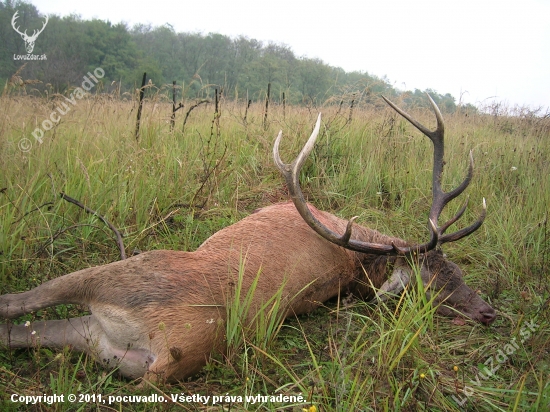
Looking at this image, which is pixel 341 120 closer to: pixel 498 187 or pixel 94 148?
pixel 498 187

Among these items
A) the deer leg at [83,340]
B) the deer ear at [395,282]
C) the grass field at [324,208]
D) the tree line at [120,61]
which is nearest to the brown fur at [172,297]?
the deer leg at [83,340]

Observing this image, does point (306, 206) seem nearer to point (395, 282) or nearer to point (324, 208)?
point (395, 282)

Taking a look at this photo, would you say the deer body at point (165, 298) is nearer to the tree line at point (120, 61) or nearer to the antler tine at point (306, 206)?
the antler tine at point (306, 206)

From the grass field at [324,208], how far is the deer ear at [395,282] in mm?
105

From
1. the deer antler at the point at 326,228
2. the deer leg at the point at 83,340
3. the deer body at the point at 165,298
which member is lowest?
the deer leg at the point at 83,340

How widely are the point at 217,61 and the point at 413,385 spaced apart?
Answer: 142 ft

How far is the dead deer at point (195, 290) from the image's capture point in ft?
6.91

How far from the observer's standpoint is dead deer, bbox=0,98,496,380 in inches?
83.0

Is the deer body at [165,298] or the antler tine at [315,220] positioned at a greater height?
the antler tine at [315,220]

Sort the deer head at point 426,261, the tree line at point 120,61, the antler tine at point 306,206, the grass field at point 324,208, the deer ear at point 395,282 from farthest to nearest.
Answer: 1. the tree line at point 120,61
2. the deer ear at point 395,282
3. the deer head at point 426,261
4. the antler tine at point 306,206
5. the grass field at point 324,208

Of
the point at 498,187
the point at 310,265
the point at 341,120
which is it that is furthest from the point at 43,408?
the point at 341,120

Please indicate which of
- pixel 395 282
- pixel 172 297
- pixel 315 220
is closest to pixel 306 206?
pixel 315 220

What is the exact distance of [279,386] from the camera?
219 cm

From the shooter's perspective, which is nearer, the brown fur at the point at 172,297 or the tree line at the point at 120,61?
the brown fur at the point at 172,297
